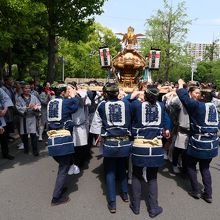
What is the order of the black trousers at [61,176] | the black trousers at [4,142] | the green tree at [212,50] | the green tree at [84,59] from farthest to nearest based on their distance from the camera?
the green tree at [212,50] → the green tree at [84,59] → the black trousers at [4,142] → the black trousers at [61,176]

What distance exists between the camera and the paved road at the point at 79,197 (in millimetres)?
4422

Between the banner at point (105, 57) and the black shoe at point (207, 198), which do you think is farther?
the banner at point (105, 57)

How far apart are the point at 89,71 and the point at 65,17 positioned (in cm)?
2805

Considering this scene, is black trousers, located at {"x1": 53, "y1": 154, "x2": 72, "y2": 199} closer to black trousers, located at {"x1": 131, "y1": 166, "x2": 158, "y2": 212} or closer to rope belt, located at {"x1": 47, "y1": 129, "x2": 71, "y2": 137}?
rope belt, located at {"x1": 47, "y1": 129, "x2": 71, "y2": 137}

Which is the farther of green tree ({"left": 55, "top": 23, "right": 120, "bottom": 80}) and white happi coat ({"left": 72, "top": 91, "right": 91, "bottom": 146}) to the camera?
green tree ({"left": 55, "top": 23, "right": 120, "bottom": 80})

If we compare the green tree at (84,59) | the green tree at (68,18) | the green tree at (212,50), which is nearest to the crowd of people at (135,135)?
the green tree at (68,18)

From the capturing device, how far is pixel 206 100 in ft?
16.1

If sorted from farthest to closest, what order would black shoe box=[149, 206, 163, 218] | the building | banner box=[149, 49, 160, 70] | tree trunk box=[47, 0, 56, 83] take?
the building
tree trunk box=[47, 0, 56, 83]
banner box=[149, 49, 160, 70]
black shoe box=[149, 206, 163, 218]

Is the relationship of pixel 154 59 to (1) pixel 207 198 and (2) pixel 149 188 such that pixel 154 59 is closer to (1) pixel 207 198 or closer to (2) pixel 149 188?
(1) pixel 207 198

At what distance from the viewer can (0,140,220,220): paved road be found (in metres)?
4.42

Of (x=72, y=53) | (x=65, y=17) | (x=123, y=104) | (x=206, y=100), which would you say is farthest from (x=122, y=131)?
(x=72, y=53)

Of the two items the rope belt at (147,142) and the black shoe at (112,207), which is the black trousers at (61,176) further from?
the rope belt at (147,142)

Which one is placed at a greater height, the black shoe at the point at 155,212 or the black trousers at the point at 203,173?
the black trousers at the point at 203,173

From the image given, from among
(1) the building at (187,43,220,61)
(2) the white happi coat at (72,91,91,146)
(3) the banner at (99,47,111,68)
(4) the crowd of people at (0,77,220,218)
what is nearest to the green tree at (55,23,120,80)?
(1) the building at (187,43,220,61)
